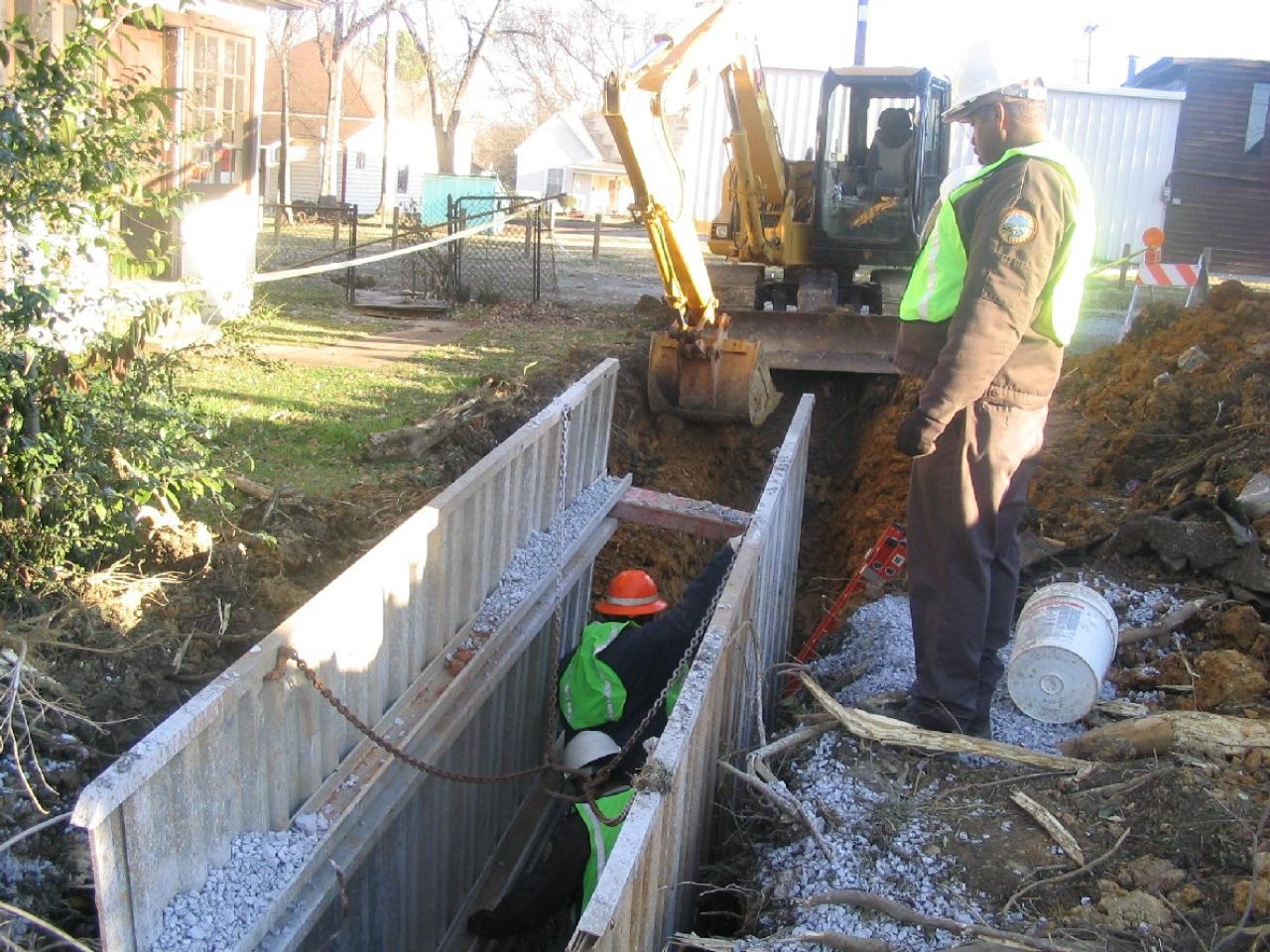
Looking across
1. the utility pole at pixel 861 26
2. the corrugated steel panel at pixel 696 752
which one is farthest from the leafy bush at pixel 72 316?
the utility pole at pixel 861 26

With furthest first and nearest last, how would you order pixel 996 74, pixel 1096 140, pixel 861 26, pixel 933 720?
pixel 1096 140
pixel 861 26
pixel 933 720
pixel 996 74

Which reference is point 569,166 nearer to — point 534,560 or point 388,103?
point 388,103

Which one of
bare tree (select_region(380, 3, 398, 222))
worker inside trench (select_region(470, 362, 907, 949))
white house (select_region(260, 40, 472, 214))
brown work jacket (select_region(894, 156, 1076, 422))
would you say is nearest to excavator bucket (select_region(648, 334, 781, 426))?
worker inside trench (select_region(470, 362, 907, 949))

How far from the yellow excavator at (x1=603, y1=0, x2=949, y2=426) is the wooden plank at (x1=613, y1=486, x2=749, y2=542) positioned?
6.42 ft

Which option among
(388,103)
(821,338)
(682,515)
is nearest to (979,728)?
(682,515)

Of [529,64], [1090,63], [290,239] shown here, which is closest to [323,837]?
[290,239]

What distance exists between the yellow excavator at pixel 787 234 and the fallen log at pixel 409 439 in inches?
73.6

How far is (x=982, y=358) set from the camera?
371 centimetres

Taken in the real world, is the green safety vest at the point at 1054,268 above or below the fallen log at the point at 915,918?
above

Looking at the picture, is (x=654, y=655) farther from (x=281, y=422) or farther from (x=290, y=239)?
(x=290, y=239)

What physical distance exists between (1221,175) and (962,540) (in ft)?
82.0

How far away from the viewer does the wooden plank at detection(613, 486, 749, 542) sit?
21.3 feet

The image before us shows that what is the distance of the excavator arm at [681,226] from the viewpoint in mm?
7195

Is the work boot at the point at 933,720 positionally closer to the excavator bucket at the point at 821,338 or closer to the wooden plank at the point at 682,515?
the wooden plank at the point at 682,515
